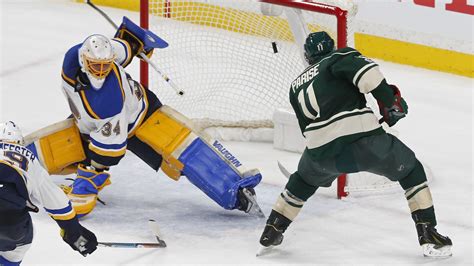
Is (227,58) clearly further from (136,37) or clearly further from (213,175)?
(213,175)

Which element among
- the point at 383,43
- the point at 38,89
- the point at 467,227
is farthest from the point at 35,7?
the point at 467,227

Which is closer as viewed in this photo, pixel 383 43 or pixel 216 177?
pixel 216 177

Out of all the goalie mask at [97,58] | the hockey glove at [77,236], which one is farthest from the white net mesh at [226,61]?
the hockey glove at [77,236]

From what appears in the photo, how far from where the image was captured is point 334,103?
6223 mm

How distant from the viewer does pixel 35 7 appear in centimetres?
1076

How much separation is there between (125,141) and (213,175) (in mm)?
419

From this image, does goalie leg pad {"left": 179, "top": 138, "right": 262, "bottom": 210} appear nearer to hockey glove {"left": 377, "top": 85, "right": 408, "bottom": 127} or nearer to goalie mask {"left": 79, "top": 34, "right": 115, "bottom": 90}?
goalie mask {"left": 79, "top": 34, "right": 115, "bottom": 90}

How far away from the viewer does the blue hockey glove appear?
7035 mm

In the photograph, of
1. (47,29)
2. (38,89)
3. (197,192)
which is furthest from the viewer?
(47,29)

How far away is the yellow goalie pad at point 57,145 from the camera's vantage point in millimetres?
6945

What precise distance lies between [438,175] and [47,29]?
359 cm

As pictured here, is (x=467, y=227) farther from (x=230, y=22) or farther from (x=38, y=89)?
(x=38, y=89)

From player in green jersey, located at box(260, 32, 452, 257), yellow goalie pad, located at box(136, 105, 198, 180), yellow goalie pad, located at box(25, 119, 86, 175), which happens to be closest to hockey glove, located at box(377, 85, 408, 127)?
player in green jersey, located at box(260, 32, 452, 257)

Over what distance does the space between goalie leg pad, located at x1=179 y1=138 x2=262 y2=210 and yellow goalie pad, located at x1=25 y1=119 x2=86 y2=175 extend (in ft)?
1.57
